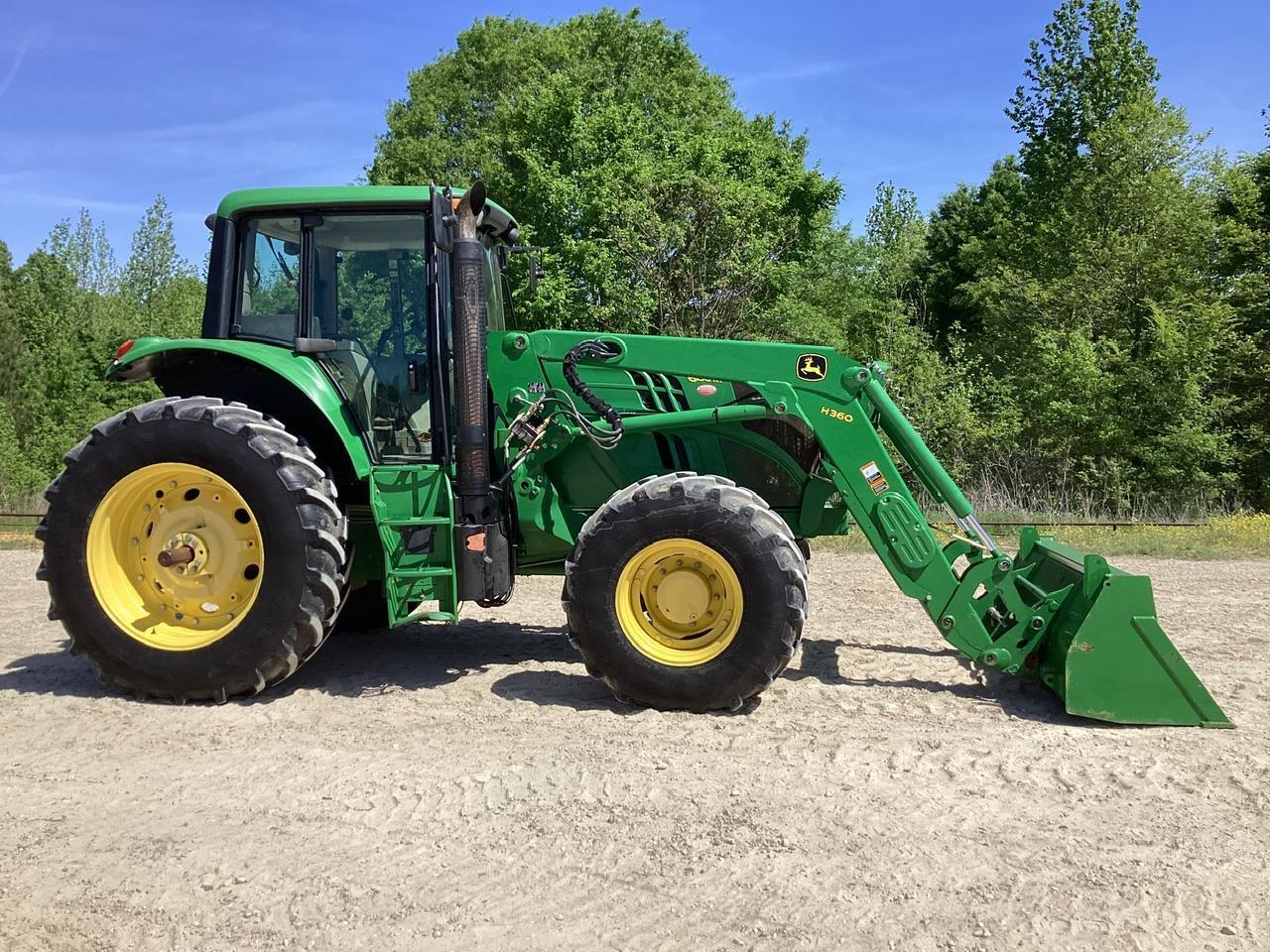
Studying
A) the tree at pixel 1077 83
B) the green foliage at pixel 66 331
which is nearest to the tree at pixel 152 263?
the green foliage at pixel 66 331

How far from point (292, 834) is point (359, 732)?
114cm

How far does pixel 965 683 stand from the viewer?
534 cm

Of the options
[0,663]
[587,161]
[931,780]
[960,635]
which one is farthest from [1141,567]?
[587,161]

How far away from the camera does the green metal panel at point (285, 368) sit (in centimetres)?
503

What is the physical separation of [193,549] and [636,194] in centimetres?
1605

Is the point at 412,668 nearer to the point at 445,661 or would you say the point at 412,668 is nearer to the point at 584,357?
the point at 445,661

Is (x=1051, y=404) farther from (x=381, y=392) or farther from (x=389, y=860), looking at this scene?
(x=389, y=860)

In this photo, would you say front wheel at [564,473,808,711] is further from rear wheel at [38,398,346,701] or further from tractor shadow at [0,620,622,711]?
rear wheel at [38,398,346,701]

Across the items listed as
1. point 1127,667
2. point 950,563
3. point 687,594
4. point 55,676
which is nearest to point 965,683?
point 950,563

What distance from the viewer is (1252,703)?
16.1 ft

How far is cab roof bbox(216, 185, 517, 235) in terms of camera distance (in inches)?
206

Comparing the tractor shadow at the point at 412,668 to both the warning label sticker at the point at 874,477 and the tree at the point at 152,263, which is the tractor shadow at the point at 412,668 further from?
the tree at the point at 152,263

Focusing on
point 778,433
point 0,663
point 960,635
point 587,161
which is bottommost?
point 0,663

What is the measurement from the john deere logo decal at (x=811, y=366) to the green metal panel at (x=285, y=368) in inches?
91.6
